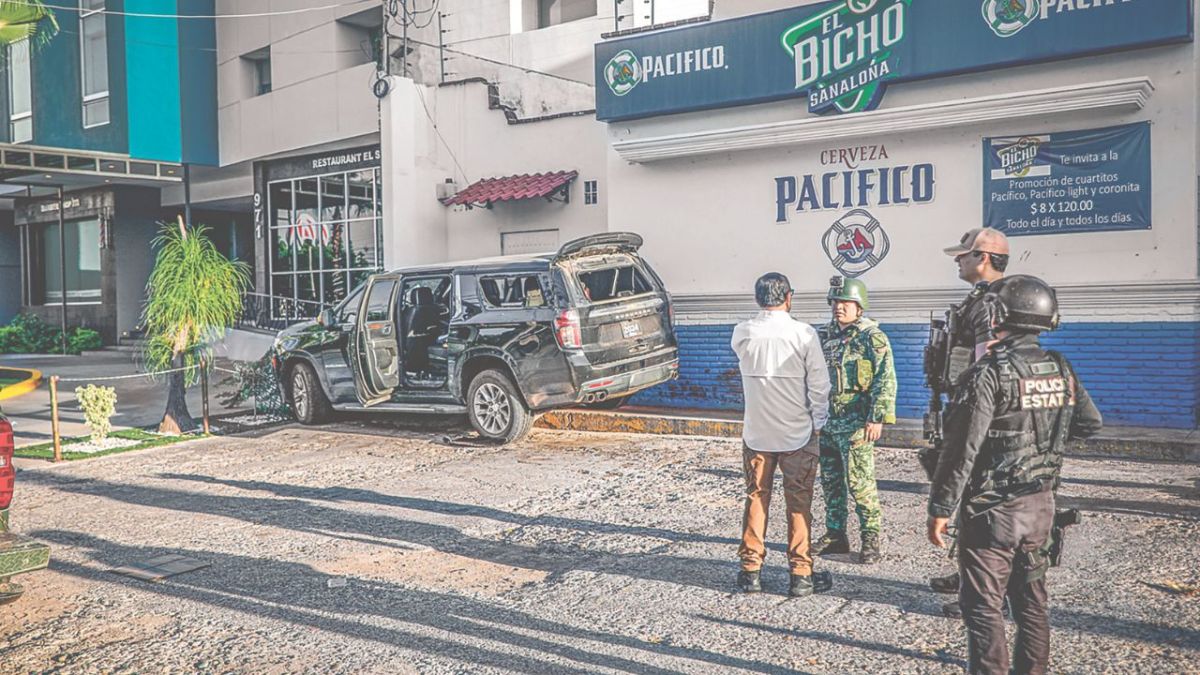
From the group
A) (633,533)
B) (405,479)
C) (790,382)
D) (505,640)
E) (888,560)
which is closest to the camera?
(505,640)

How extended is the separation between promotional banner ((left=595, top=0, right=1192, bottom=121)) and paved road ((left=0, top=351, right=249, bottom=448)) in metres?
7.73

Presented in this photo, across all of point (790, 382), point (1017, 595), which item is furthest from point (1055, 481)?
point (790, 382)

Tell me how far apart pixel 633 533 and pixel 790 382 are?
205 cm

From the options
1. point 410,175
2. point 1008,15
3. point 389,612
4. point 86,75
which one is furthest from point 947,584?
point 86,75

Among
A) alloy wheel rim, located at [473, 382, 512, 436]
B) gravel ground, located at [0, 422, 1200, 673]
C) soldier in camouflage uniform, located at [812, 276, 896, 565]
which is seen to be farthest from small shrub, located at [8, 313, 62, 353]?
soldier in camouflage uniform, located at [812, 276, 896, 565]

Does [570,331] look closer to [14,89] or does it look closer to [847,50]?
[847,50]

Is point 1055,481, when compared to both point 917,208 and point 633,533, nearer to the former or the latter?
point 633,533

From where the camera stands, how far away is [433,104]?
53.0 feet

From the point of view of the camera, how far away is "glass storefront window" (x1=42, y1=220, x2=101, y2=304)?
26.2 meters

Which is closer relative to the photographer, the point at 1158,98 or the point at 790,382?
the point at 790,382

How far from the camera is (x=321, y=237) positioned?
20.9 m

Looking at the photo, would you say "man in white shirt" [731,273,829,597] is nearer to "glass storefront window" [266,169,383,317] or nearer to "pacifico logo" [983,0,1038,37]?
"pacifico logo" [983,0,1038,37]

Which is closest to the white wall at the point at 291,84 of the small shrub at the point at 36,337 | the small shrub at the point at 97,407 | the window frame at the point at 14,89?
the window frame at the point at 14,89

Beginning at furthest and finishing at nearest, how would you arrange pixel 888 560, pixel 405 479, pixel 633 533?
pixel 405 479
pixel 633 533
pixel 888 560
